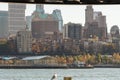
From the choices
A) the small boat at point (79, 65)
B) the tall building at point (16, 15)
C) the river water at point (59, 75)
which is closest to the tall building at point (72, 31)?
the small boat at point (79, 65)

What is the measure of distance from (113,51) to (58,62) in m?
13.8

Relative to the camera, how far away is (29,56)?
11250cm

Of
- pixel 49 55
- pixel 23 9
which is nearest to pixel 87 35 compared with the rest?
pixel 49 55

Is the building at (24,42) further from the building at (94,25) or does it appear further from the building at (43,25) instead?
the building at (94,25)

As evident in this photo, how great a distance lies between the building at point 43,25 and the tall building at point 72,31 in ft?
8.82

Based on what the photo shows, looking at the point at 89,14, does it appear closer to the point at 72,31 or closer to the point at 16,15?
the point at 72,31

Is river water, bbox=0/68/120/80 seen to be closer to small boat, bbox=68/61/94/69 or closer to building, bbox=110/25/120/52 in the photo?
small boat, bbox=68/61/94/69

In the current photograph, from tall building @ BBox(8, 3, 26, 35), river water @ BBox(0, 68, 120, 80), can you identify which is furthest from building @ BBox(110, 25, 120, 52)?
tall building @ BBox(8, 3, 26, 35)

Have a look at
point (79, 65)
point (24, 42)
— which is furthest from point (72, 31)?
point (79, 65)

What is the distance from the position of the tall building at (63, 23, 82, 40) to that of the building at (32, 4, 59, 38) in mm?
2689

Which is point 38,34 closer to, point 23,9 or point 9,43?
point 9,43

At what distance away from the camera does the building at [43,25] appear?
5241 inches

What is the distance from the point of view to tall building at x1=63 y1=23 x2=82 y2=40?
129500 mm

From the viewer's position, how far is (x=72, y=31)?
135625 mm
